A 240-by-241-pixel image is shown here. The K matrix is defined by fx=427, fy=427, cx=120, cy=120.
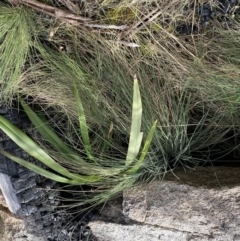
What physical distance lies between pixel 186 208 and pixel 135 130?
26 centimetres

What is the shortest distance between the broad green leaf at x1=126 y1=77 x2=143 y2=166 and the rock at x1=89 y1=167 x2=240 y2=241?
0.11 metres

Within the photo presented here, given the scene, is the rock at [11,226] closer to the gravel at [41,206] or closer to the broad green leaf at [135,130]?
the gravel at [41,206]

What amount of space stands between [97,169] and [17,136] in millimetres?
256

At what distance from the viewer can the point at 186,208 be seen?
46.2 inches

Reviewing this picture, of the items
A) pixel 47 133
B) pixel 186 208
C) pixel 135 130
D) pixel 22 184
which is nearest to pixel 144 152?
pixel 135 130

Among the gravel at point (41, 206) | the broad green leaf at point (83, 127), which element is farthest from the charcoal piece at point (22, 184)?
the broad green leaf at point (83, 127)

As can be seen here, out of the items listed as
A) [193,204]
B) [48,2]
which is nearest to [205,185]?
[193,204]

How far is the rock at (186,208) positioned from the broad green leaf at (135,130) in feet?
0.35

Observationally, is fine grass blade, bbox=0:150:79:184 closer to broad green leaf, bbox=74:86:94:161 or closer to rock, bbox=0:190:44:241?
broad green leaf, bbox=74:86:94:161

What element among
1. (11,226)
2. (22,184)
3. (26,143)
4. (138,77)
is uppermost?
(138,77)

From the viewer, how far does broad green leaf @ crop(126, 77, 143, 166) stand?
111 centimetres

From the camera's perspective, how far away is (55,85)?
131cm

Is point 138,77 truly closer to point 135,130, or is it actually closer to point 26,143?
point 135,130

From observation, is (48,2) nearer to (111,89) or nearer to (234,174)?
(111,89)
